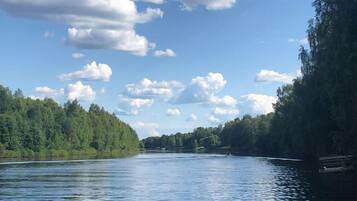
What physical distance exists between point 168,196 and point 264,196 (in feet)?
25.3

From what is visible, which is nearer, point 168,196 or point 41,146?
point 168,196

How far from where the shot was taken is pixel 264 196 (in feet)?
156

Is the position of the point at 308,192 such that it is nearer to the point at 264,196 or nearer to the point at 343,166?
the point at 264,196

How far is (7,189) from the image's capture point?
180 ft

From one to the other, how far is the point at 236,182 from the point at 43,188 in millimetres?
20502

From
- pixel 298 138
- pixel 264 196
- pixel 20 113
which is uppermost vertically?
pixel 20 113

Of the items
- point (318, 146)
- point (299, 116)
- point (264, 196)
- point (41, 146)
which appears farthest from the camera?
point (41, 146)

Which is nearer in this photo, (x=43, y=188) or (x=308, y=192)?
(x=308, y=192)

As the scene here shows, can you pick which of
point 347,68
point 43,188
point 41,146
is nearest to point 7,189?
point 43,188

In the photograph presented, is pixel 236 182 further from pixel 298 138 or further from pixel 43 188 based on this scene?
pixel 298 138

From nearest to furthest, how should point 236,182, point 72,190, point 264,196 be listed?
point 264,196 < point 72,190 < point 236,182

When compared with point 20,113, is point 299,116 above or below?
below

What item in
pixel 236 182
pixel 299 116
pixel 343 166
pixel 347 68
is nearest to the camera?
pixel 347 68

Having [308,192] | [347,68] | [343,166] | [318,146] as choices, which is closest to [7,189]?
[308,192]
